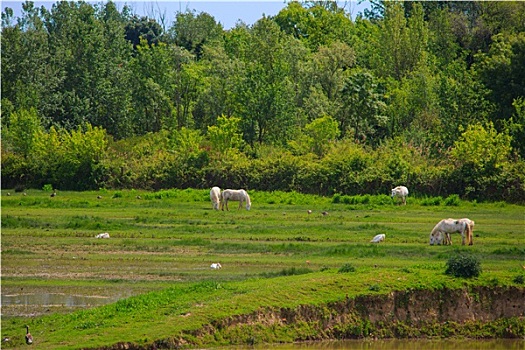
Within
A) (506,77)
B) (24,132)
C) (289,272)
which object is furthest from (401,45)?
(289,272)

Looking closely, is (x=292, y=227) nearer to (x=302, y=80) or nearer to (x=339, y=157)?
(x=339, y=157)

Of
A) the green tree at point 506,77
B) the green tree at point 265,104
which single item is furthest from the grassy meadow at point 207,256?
the green tree at point 265,104

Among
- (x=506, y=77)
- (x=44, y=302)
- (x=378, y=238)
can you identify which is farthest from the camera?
(x=506, y=77)

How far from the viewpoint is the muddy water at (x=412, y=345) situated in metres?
21.1

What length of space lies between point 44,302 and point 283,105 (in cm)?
4065

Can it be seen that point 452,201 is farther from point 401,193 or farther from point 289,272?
point 289,272

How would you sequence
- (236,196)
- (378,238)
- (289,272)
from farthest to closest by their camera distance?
1. (236,196)
2. (378,238)
3. (289,272)

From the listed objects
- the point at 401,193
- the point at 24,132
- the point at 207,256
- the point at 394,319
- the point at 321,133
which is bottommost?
the point at 394,319

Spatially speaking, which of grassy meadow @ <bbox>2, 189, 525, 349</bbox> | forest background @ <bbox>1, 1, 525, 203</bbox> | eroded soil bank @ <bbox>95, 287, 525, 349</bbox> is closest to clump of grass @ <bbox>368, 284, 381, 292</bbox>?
grassy meadow @ <bbox>2, 189, 525, 349</bbox>

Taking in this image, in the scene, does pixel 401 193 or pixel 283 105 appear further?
pixel 283 105

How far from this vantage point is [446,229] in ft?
105

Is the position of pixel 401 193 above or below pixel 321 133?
below

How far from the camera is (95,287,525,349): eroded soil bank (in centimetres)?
2100

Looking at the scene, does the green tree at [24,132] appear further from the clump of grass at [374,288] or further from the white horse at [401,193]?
the clump of grass at [374,288]
